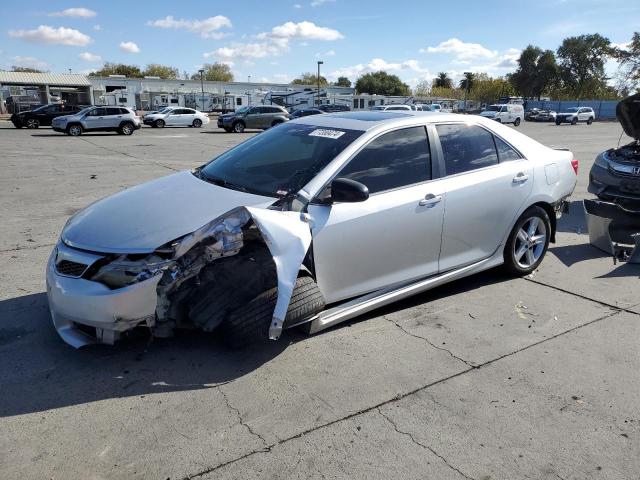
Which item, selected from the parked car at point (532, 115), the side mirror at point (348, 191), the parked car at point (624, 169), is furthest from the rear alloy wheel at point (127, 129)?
the parked car at point (532, 115)

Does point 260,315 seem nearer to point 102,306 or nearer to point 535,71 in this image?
point 102,306

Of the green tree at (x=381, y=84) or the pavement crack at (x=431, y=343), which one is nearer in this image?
the pavement crack at (x=431, y=343)

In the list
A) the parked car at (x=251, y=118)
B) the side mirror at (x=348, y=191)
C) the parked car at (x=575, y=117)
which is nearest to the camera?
the side mirror at (x=348, y=191)

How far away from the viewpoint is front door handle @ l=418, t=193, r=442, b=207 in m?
3.95

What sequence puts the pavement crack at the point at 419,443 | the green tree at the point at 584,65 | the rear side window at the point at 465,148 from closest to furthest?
the pavement crack at the point at 419,443 → the rear side window at the point at 465,148 → the green tree at the point at 584,65

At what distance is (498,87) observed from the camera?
96312mm

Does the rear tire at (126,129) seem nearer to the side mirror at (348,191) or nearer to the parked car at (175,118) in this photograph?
the parked car at (175,118)

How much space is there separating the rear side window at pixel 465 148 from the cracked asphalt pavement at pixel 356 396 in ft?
3.87

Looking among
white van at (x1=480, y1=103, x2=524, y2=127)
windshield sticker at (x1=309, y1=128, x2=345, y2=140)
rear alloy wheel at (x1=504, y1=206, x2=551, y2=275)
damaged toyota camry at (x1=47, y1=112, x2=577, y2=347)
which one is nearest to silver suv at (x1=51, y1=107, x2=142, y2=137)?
damaged toyota camry at (x1=47, y1=112, x2=577, y2=347)

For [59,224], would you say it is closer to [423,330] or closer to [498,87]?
[423,330]

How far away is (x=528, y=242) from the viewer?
198 inches

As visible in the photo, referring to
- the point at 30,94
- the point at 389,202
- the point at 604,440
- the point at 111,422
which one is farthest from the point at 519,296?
the point at 30,94

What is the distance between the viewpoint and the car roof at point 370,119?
13.6 ft

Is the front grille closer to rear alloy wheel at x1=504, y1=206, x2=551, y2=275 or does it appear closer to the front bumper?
the front bumper
